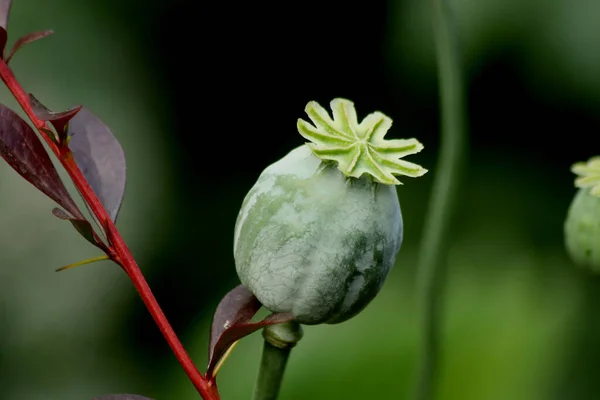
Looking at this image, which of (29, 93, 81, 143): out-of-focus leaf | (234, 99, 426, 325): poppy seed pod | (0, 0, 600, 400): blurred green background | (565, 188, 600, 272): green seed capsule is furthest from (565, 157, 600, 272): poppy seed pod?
(0, 0, 600, 400): blurred green background

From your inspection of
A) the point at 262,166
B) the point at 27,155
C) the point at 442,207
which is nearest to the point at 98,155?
the point at 27,155

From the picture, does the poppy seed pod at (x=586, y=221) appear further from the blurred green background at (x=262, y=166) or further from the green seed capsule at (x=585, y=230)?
the blurred green background at (x=262, y=166)

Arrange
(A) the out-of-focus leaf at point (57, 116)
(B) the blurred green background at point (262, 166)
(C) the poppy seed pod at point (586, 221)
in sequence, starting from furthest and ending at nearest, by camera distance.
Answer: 1. (B) the blurred green background at point (262, 166)
2. (C) the poppy seed pod at point (586, 221)
3. (A) the out-of-focus leaf at point (57, 116)

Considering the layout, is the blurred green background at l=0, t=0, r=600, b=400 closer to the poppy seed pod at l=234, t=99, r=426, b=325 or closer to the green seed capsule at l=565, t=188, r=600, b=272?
the green seed capsule at l=565, t=188, r=600, b=272

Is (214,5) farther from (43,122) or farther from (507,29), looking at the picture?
(43,122)

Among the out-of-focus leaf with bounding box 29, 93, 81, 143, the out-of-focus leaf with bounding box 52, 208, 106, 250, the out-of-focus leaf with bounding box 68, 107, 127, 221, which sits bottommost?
the out-of-focus leaf with bounding box 52, 208, 106, 250

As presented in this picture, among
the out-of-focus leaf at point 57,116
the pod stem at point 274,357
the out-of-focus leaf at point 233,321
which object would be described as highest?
the out-of-focus leaf at point 57,116

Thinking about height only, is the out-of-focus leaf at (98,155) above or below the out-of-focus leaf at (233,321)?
above

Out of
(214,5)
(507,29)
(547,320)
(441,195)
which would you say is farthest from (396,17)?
(441,195)

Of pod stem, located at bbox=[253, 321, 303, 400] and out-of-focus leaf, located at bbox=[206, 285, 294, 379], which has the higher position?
out-of-focus leaf, located at bbox=[206, 285, 294, 379]

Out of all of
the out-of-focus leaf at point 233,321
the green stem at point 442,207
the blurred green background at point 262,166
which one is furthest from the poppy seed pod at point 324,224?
the blurred green background at point 262,166
